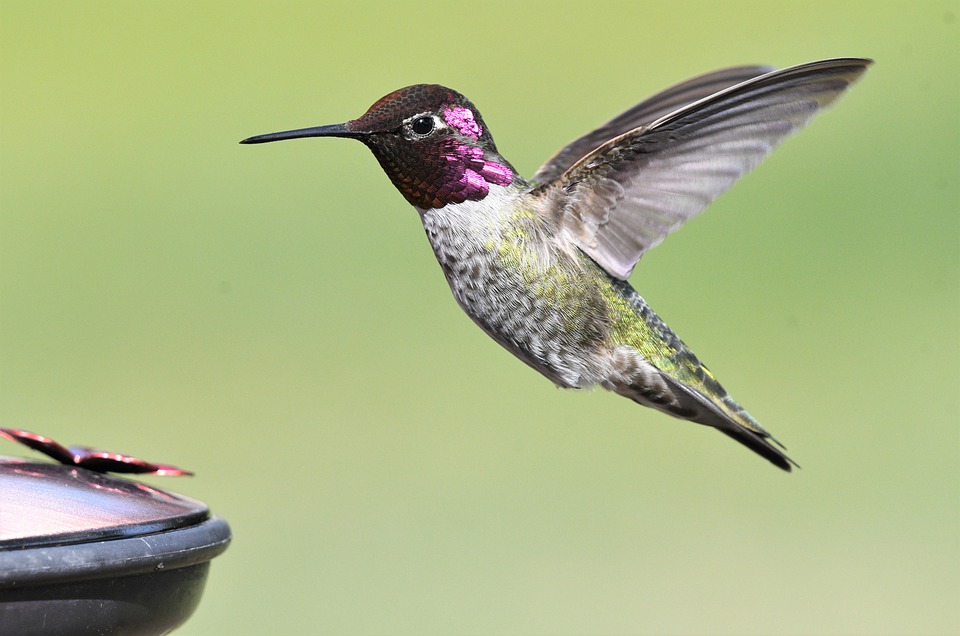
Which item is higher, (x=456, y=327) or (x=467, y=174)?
(x=467, y=174)

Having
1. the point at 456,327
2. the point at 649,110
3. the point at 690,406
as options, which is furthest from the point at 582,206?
the point at 456,327

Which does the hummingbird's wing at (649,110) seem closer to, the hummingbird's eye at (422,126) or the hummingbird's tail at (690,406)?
the hummingbird's tail at (690,406)

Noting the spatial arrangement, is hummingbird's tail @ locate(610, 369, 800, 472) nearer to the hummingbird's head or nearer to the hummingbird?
the hummingbird

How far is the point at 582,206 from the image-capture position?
278 centimetres

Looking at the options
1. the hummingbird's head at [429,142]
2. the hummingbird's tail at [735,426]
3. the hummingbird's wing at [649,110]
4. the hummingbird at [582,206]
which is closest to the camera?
the hummingbird's head at [429,142]

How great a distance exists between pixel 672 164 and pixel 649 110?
92cm

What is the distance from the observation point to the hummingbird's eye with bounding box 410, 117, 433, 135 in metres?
2.44

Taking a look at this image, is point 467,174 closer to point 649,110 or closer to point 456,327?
point 649,110

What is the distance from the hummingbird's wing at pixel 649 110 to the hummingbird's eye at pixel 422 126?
101cm

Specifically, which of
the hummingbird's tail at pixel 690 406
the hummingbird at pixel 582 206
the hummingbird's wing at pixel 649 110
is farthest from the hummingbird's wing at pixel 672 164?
the hummingbird's wing at pixel 649 110

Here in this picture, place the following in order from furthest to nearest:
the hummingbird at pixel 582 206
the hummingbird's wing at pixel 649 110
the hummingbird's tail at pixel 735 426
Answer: the hummingbird's wing at pixel 649 110, the hummingbird's tail at pixel 735 426, the hummingbird at pixel 582 206

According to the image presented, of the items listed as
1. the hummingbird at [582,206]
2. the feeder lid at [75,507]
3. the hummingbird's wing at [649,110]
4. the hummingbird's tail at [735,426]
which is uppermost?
the hummingbird's wing at [649,110]

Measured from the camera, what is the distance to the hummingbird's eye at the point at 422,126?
244 centimetres

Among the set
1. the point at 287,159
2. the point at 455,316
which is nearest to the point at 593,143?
the point at 455,316
